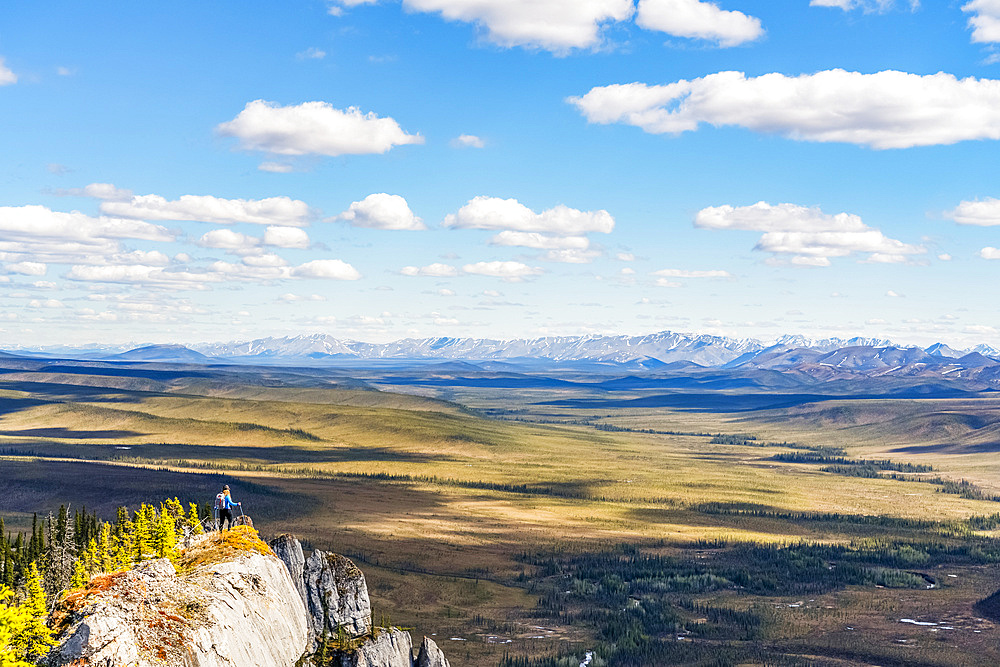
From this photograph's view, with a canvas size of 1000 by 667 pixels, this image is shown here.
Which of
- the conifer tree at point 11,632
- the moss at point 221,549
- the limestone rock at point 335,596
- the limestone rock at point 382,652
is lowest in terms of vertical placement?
the limestone rock at point 382,652

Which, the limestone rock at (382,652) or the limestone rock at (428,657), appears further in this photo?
the limestone rock at (428,657)

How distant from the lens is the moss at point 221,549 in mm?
38719

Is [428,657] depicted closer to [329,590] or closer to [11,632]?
[329,590]

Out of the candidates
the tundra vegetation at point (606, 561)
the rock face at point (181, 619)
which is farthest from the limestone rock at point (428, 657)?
the tundra vegetation at point (606, 561)

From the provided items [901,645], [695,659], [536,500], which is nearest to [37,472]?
[536,500]

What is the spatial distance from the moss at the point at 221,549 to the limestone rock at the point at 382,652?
23.7 ft

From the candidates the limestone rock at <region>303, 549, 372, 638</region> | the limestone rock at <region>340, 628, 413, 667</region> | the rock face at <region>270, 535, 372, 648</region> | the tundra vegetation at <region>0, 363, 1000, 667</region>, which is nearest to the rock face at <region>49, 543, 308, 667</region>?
the tundra vegetation at <region>0, 363, 1000, 667</region>

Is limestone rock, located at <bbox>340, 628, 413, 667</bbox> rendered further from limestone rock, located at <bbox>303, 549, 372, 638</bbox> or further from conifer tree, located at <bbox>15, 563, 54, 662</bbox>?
conifer tree, located at <bbox>15, 563, 54, 662</bbox>

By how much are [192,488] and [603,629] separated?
351 feet

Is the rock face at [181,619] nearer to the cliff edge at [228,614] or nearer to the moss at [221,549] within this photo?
the cliff edge at [228,614]

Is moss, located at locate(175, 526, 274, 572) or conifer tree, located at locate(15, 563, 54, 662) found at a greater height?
moss, located at locate(175, 526, 274, 572)

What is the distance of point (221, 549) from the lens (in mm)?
40062

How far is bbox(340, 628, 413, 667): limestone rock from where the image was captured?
44.9 metres

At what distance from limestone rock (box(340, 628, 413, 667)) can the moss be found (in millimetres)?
7237
